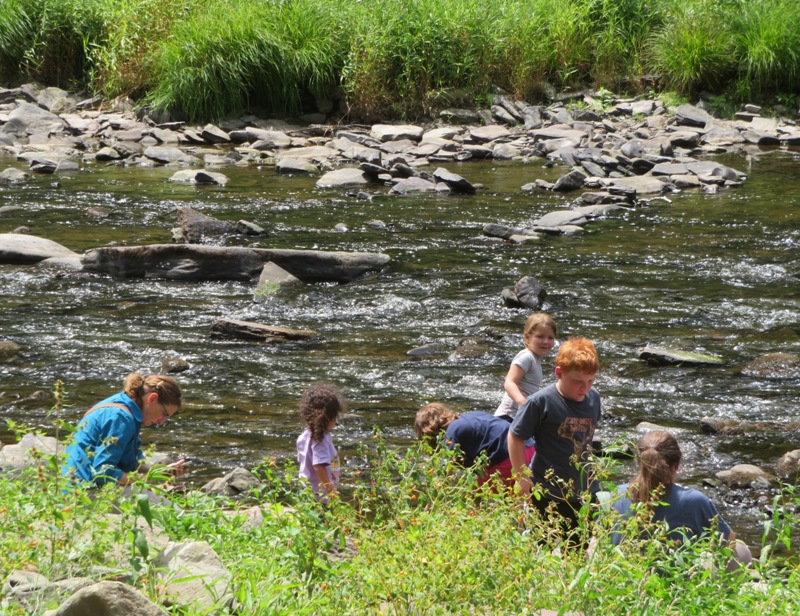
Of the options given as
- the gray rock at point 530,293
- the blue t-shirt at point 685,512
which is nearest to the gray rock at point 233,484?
the blue t-shirt at point 685,512

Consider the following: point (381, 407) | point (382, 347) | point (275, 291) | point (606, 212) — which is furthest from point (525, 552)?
point (606, 212)

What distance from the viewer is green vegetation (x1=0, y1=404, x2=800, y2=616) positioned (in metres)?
3.61

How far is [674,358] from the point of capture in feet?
29.8

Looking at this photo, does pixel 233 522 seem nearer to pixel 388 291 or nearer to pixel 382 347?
pixel 382 347

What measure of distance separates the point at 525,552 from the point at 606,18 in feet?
77.8

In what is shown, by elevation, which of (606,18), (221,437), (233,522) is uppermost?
(606,18)

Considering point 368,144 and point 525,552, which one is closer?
point 525,552

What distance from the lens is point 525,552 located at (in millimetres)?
3857

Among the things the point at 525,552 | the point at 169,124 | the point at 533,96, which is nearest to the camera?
the point at 525,552

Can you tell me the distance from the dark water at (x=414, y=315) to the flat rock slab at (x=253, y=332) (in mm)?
173

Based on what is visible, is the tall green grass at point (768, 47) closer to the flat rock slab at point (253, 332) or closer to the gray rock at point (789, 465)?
the flat rock slab at point (253, 332)

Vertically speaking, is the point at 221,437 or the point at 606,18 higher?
the point at 606,18

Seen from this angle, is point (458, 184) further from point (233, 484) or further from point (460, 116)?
point (233, 484)

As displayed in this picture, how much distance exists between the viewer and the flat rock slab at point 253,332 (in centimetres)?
999
